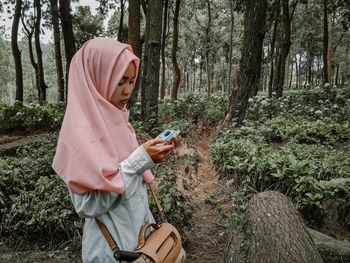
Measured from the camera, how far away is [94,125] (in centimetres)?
125

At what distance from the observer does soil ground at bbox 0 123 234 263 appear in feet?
10.2

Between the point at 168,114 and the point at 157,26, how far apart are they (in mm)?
3520

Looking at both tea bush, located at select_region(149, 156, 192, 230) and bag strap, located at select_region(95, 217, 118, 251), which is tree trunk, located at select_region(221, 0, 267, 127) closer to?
tea bush, located at select_region(149, 156, 192, 230)

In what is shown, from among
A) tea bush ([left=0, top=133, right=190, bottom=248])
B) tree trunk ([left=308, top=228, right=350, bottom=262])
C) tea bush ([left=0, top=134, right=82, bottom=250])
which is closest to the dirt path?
tea bush ([left=0, top=133, right=190, bottom=248])

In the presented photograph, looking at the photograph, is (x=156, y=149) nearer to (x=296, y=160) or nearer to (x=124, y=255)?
(x=124, y=255)

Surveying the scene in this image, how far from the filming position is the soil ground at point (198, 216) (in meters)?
3.10

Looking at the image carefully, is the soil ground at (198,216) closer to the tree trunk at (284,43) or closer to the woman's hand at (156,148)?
the woman's hand at (156,148)

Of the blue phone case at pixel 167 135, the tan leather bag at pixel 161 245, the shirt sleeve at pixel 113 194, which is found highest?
the blue phone case at pixel 167 135

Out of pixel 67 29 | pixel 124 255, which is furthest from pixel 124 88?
pixel 67 29

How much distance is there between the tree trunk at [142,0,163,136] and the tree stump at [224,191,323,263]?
3.71 metres

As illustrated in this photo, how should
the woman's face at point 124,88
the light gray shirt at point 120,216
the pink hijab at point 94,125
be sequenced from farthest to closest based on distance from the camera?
the woman's face at point 124,88 < the light gray shirt at point 120,216 < the pink hijab at point 94,125

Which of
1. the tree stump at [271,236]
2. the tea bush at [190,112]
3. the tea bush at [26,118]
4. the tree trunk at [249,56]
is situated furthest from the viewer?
the tea bush at [190,112]

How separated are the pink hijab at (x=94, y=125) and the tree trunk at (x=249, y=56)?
17.8ft

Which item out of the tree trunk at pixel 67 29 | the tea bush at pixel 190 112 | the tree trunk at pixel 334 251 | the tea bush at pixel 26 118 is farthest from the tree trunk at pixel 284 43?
the tree trunk at pixel 334 251
